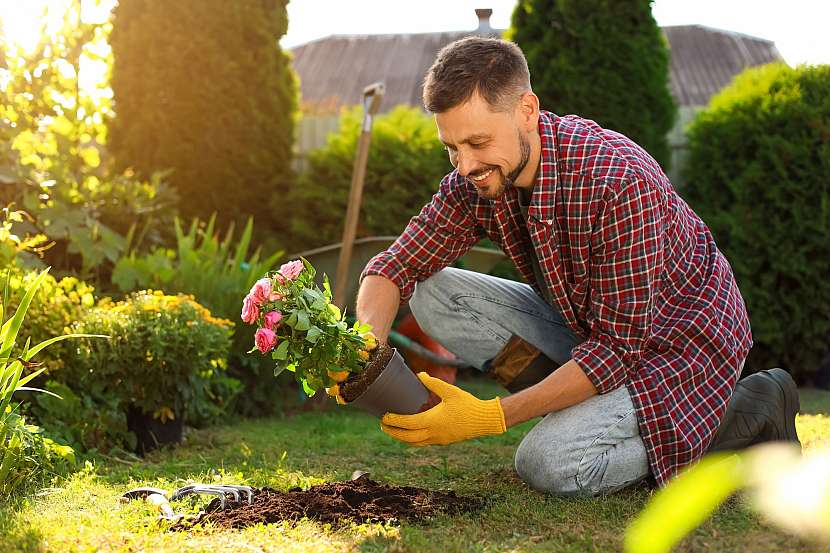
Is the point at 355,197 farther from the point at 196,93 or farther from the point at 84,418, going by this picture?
the point at 84,418

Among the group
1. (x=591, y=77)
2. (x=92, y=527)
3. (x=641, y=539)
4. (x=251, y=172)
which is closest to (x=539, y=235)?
(x=92, y=527)

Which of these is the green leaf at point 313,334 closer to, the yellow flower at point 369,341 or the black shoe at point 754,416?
the yellow flower at point 369,341

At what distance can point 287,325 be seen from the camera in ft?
7.00

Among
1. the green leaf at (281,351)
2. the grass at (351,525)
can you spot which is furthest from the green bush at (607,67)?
the green leaf at (281,351)

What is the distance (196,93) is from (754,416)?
12.8ft

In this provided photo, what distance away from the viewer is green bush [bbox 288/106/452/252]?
5.37 m

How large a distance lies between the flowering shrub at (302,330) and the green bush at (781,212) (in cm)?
346

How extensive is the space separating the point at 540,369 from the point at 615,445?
1.39ft

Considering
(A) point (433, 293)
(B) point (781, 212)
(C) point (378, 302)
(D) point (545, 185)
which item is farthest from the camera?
(B) point (781, 212)

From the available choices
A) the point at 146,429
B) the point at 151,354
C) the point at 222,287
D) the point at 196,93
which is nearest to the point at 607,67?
the point at 196,93

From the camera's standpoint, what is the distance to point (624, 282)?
7.47 ft

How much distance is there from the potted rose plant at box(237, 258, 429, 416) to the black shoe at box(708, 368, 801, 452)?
37.6 inches

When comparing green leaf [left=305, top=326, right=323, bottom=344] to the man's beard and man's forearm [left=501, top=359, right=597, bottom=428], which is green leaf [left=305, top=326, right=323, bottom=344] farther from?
the man's beard

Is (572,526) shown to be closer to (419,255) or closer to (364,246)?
(419,255)
